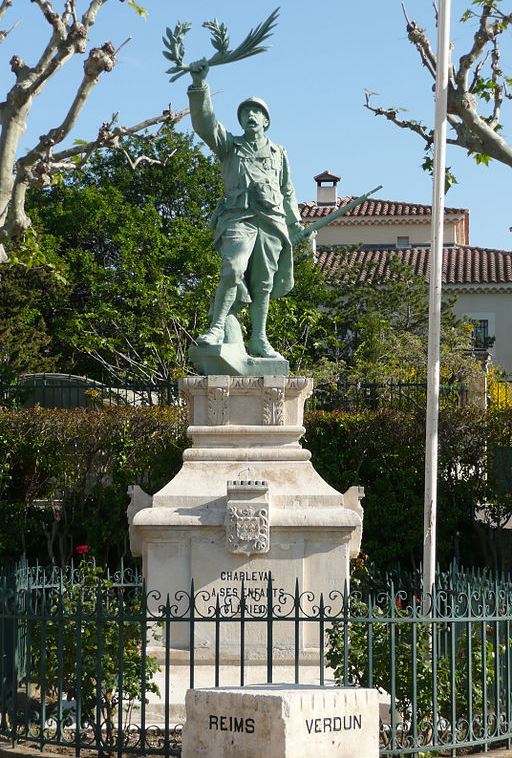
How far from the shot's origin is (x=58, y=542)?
61.3 feet

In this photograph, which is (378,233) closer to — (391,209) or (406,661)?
(391,209)

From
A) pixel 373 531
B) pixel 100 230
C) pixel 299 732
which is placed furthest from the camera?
pixel 100 230

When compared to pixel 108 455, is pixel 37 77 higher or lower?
higher

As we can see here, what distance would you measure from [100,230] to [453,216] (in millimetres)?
19957

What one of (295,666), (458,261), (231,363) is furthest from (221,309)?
(458,261)

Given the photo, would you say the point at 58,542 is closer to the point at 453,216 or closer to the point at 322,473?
the point at 322,473

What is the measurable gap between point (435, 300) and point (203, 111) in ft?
8.86

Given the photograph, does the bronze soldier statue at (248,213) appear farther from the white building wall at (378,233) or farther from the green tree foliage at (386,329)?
the white building wall at (378,233)

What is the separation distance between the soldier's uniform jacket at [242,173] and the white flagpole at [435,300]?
4.94ft

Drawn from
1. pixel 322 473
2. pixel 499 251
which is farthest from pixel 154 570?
pixel 499 251

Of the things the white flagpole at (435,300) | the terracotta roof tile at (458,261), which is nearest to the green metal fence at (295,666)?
the white flagpole at (435,300)

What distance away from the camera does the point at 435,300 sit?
10.4 meters

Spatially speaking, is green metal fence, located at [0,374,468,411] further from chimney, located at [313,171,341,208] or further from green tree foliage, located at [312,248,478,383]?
chimney, located at [313,171,341,208]

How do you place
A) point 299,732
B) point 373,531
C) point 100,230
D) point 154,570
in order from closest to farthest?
point 299,732 < point 154,570 < point 373,531 < point 100,230
